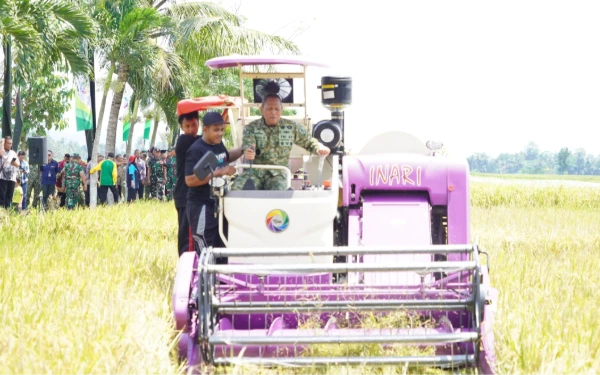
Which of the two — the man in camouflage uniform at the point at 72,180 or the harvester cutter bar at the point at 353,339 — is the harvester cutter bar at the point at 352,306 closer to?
the harvester cutter bar at the point at 353,339

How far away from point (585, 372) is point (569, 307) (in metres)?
1.68

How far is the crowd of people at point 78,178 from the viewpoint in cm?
1972

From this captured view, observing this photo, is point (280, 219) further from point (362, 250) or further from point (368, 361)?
point (368, 361)

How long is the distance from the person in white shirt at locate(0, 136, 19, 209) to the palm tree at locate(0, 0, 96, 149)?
1588 millimetres

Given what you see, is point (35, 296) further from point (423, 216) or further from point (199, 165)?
point (423, 216)

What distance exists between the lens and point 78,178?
25.4 m

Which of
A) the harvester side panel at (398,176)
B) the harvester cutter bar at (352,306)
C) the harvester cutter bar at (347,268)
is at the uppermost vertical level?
the harvester side panel at (398,176)

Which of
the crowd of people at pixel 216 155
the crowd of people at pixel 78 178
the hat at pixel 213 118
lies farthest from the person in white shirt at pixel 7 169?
the hat at pixel 213 118

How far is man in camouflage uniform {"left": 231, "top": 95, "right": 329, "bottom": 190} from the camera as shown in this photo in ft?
26.2

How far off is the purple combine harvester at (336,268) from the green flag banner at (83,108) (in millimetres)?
20658

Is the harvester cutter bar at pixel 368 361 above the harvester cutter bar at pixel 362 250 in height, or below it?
below

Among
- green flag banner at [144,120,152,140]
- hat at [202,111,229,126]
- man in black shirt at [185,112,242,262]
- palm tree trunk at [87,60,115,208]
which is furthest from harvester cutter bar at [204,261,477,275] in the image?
green flag banner at [144,120,152,140]

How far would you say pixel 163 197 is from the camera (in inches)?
1181

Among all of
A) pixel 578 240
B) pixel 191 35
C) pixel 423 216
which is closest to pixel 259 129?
pixel 423 216
